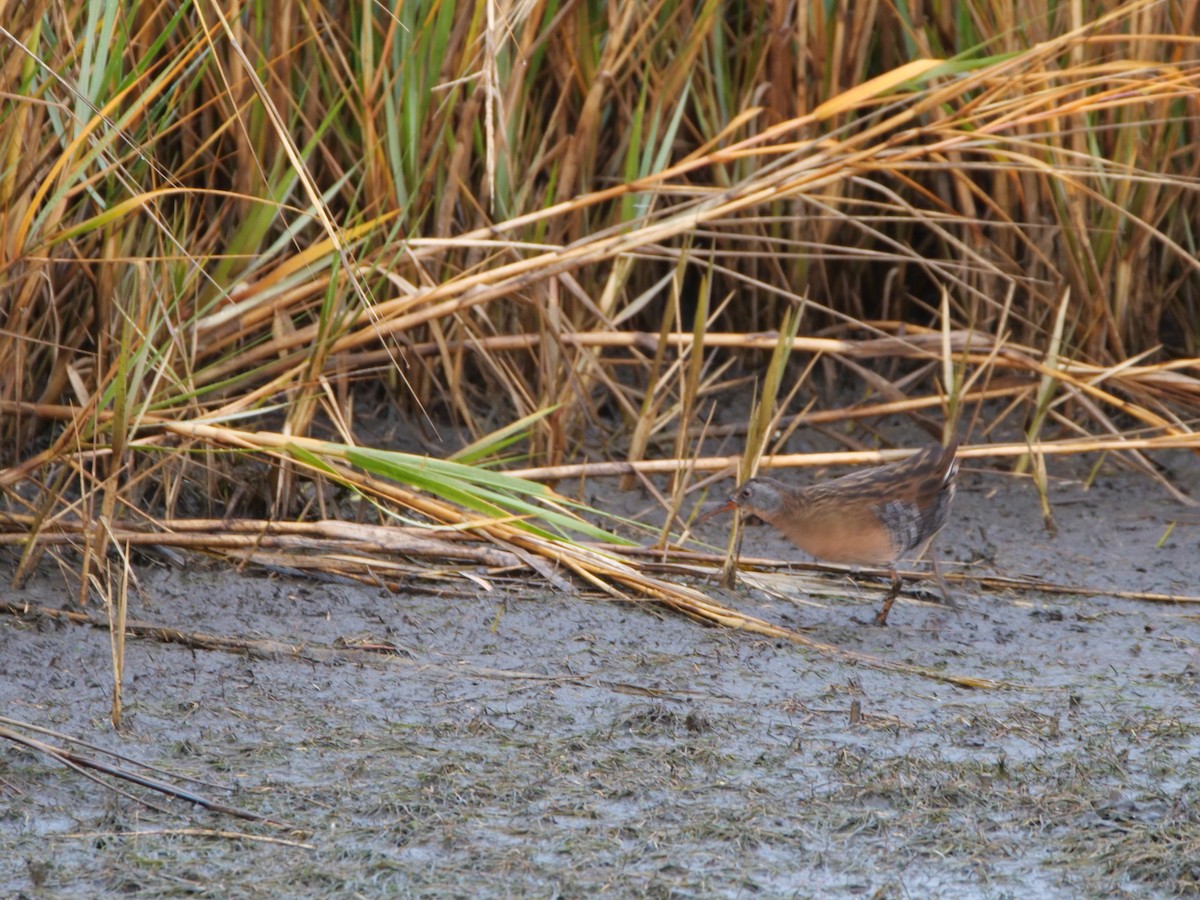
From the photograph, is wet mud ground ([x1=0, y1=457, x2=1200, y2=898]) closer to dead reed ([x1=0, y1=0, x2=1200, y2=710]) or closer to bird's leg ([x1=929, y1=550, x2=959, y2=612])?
bird's leg ([x1=929, y1=550, x2=959, y2=612])

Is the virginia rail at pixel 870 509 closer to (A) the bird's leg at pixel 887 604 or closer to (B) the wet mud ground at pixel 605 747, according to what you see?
(A) the bird's leg at pixel 887 604

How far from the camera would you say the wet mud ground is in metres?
2.23

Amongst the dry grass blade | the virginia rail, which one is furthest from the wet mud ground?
the virginia rail

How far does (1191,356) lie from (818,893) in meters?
3.15

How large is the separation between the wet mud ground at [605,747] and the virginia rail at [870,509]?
134 millimetres

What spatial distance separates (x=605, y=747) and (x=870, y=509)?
3.91 ft

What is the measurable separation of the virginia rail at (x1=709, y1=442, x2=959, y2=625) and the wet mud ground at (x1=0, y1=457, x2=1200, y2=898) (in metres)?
0.13

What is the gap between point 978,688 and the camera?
311 cm

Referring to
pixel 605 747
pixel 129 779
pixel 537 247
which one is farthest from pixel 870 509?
pixel 129 779

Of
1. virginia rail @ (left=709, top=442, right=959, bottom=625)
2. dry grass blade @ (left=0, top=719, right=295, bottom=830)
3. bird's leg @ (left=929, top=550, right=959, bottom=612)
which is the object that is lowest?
bird's leg @ (left=929, top=550, right=959, bottom=612)

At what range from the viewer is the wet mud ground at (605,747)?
223cm

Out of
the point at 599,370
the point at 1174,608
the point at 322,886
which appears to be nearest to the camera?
the point at 322,886

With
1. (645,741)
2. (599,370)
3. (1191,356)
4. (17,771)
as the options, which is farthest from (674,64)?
(17,771)

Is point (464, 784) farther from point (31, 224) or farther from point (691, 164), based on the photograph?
point (691, 164)
